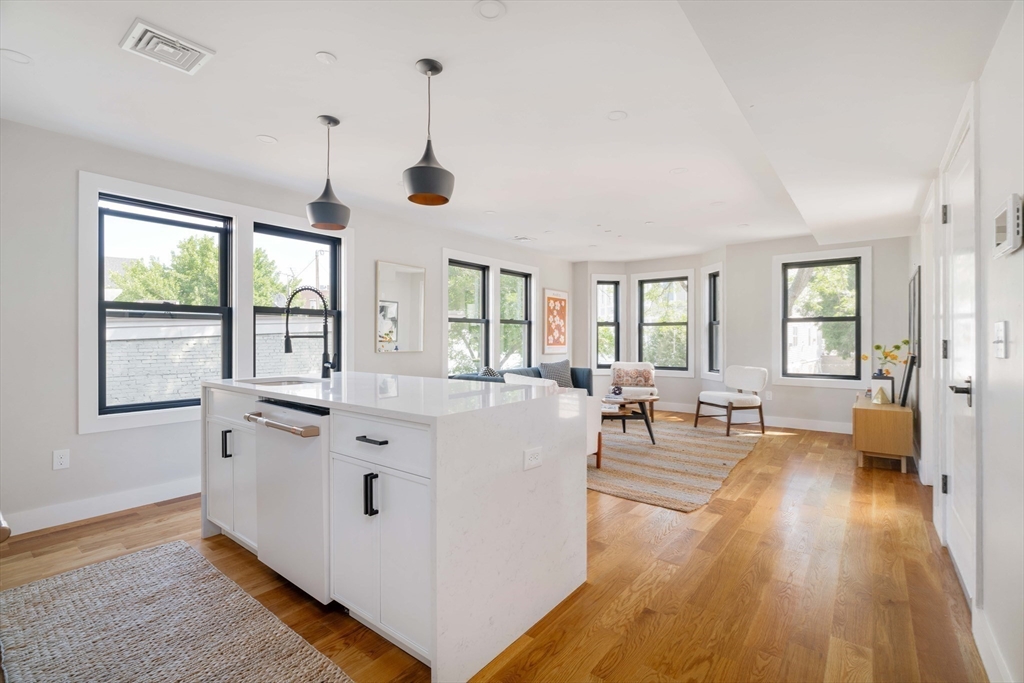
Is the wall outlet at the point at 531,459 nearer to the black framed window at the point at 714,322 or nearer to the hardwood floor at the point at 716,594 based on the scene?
the hardwood floor at the point at 716,594

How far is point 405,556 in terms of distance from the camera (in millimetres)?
1696

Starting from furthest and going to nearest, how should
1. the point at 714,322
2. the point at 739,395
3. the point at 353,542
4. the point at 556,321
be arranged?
the point at 556,321 → the point at 714,322 → the point at 739,395 → the point at 353,542

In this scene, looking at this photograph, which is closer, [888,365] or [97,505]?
[97,505]

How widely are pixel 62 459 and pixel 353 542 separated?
256 cm

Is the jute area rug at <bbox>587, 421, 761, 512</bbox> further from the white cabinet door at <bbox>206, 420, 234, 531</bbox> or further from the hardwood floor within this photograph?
the white cabinet door at <bbox>206, 420, 234, 531</bbox>

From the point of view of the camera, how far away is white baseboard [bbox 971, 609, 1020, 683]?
1559 millimetres

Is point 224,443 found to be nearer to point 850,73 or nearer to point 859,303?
point 850,73

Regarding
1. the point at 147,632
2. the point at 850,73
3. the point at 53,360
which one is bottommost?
the point at 147,632

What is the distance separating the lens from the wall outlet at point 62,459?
10.1ft

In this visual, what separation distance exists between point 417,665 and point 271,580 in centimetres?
102

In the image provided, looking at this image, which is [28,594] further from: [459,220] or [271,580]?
[459,220]

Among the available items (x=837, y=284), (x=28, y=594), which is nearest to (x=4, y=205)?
(x=28, y=594)

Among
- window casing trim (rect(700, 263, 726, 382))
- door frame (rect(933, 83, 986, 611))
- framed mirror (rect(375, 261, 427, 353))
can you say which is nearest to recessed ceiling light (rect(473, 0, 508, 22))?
door frame (rect(933, 83, 986, 611))

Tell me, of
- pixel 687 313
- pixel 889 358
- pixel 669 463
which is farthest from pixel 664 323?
pixel 669 463
